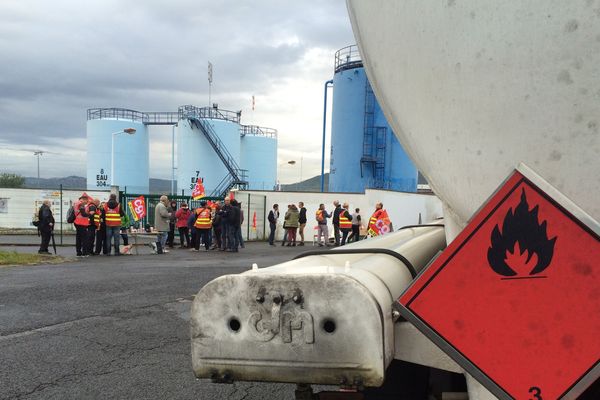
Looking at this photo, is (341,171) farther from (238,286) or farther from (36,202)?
(238,286)

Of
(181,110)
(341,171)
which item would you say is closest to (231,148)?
(181,110)

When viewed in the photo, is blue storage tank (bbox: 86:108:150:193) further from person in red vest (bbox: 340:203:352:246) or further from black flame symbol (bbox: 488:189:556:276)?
black flame symbol (bbox: 488:189:556:276)

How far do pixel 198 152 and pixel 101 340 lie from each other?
30471 mm

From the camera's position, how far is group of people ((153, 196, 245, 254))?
15.0m

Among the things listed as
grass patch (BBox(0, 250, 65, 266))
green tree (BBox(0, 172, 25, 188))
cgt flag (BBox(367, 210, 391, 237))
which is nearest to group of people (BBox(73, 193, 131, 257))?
grass patch (BBox(0, 250, 65, 266))

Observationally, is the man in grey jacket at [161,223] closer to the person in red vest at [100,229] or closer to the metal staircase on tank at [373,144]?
the person in red vest at [100,229]

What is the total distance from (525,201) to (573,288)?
0.21 meters

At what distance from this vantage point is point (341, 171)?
1078 inches

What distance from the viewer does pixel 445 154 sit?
1.40 metres

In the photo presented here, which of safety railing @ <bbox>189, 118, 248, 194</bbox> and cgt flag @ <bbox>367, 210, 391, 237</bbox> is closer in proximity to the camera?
cgt flag @ <bbox>367, 210, 391, 237</bbox>

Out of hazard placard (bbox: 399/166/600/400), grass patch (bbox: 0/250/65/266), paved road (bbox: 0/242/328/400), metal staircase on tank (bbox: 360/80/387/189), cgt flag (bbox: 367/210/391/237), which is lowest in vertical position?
grass patch (bbox: 0/250/65/266)

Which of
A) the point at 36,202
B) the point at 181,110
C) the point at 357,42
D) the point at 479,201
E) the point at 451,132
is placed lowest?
the point at 36,202

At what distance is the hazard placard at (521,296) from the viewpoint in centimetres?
106

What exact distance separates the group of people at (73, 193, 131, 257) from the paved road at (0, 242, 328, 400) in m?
4.25
